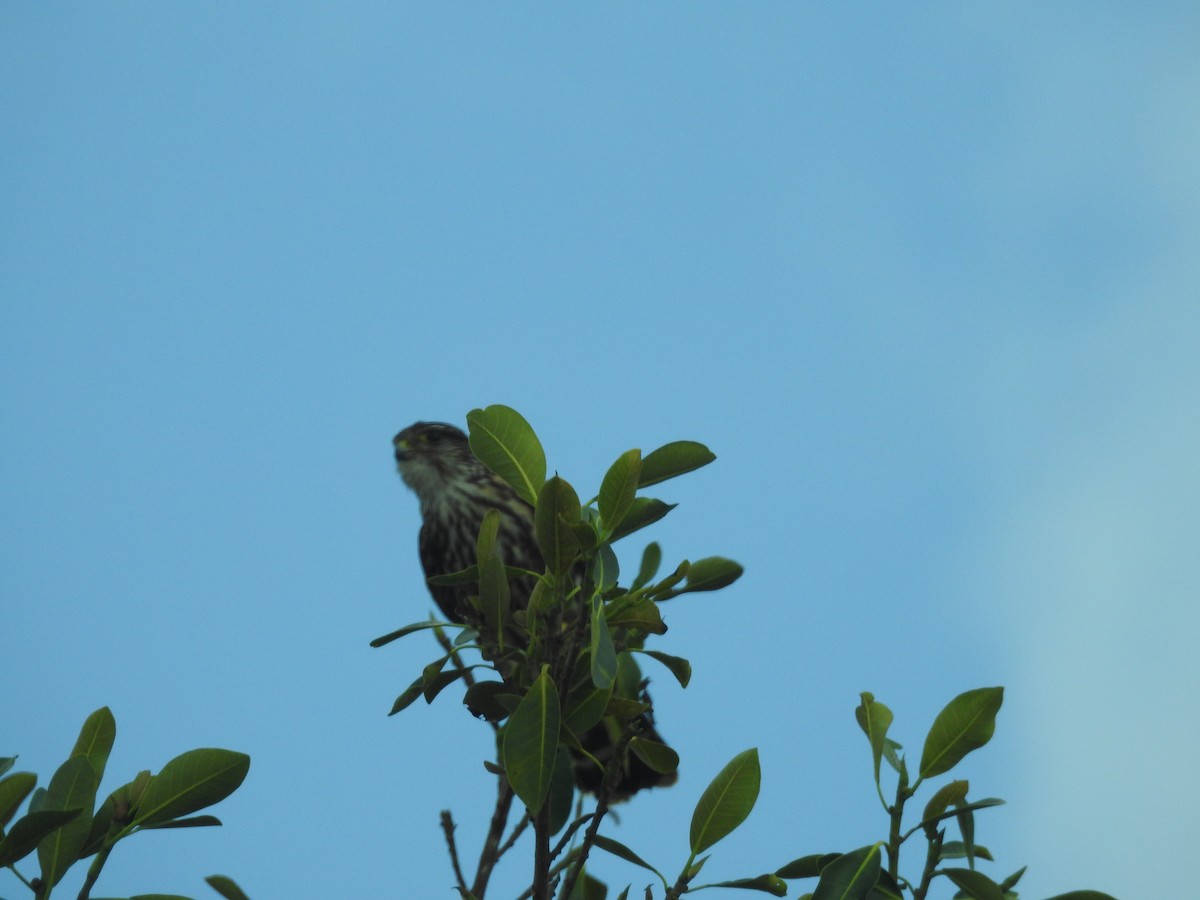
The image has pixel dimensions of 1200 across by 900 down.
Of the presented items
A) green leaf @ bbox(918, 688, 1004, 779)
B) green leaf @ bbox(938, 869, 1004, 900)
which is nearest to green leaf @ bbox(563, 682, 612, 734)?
green leaf @ bbox(918, 688, 1004, 779)

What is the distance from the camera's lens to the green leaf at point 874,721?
10.0 ft

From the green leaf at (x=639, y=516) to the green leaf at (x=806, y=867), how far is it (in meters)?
0.91

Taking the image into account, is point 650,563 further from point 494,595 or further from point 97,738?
point 97,738

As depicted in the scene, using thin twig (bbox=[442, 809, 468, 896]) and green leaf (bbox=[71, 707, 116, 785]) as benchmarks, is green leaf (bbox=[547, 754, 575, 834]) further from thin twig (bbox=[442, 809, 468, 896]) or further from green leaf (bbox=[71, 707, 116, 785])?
green leaf (bbox=[71, 707, 116, 785])

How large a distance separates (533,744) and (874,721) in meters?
0.86

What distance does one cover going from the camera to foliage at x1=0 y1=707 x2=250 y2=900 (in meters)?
2.80

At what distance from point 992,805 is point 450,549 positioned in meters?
4.22

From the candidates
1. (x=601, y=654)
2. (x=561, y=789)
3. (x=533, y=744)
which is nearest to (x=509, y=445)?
(x=601, y=654)

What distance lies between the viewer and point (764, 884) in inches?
123

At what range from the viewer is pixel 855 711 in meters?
3.16

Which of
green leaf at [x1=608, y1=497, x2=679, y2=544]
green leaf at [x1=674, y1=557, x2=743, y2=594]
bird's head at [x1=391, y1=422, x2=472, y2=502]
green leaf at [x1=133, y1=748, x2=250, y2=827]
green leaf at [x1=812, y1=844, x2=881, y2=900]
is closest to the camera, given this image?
green leaf at [x1=812, y1=844, x2=881, y2=900]

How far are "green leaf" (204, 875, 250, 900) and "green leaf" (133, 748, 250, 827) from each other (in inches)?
18.6

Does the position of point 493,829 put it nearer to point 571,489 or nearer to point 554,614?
point 554,614

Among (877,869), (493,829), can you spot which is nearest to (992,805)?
(877,869)
